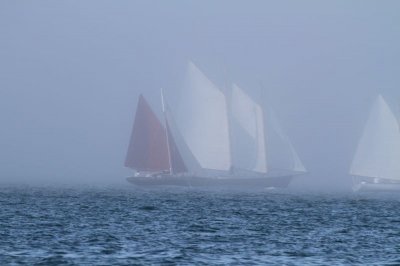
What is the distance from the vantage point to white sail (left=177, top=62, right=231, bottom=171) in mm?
173500

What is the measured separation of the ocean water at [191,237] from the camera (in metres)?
47.8

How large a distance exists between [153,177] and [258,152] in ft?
70.0

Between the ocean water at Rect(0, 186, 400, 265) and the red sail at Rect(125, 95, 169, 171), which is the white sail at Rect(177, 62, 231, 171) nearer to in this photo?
the red sail at Rect(125, 95, 169, 171)

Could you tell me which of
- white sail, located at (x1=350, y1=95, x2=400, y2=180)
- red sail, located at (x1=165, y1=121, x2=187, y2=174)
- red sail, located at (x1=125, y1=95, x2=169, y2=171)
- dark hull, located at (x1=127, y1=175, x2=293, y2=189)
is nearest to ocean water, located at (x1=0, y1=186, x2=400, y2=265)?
red sail, located at (x1=125, y1=95, x2=169, y2=171)

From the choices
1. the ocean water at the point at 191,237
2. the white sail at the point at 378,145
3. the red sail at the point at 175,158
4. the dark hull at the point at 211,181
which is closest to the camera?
the ocean water at the point at 191,237

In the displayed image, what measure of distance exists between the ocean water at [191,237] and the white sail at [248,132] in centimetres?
9331

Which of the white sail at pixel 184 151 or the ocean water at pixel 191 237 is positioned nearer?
the ocean water at pixel 191 237

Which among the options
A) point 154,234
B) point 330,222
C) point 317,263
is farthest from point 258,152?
point 317,263

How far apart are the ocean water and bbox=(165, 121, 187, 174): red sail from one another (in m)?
76.8

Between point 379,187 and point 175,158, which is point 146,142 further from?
point 379,187

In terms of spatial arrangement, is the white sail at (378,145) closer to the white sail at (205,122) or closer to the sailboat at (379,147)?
the sailboat at (379,147)

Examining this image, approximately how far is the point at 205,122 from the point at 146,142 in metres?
19.3

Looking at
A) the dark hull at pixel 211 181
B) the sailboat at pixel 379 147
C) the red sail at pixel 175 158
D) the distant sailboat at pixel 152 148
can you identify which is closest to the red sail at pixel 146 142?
the distant sailboat at pixel 152 148

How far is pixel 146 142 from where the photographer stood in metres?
161
